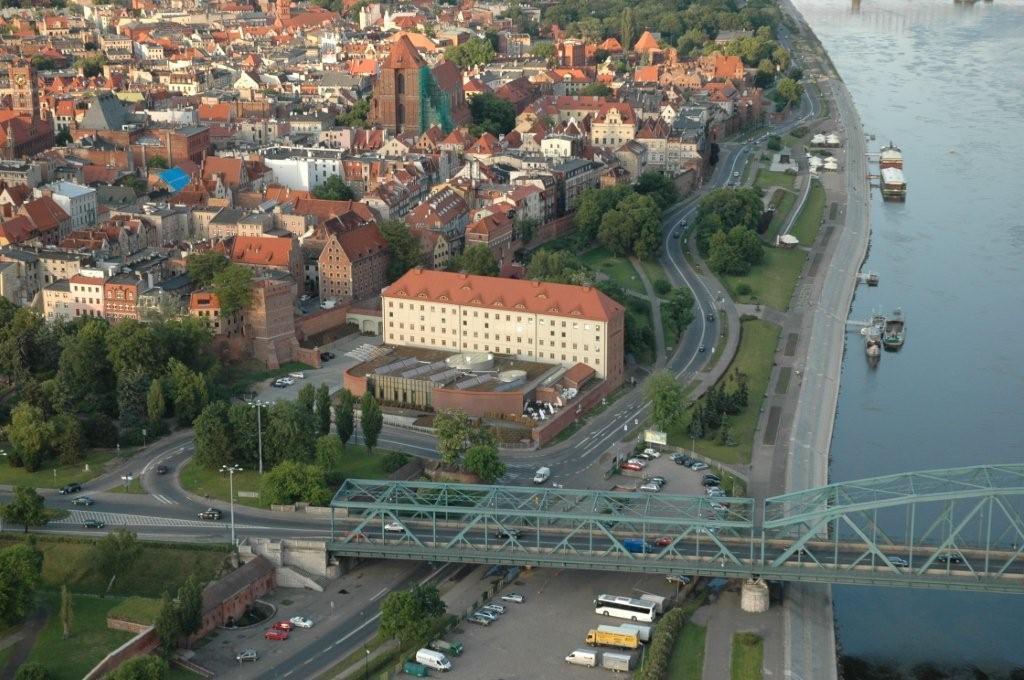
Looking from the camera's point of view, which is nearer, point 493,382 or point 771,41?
point 493,382

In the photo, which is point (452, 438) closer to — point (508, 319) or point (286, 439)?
point (286, 439)

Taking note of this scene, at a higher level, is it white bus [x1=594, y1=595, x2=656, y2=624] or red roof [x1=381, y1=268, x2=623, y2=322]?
red roof [x1=381, y1=268, x2=623, y2=322]

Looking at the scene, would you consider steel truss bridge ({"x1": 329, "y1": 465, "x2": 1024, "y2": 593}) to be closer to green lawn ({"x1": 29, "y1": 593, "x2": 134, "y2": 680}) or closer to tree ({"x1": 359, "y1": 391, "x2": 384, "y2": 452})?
tree ({"x1": 359, "y1": 391, "x2": 384, "y2": 452})

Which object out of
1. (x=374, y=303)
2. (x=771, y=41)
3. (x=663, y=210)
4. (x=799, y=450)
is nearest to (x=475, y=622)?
(x=799, y=450)

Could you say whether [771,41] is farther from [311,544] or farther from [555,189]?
[311,544]

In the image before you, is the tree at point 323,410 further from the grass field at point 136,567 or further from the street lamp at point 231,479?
the grass field at point 136,567

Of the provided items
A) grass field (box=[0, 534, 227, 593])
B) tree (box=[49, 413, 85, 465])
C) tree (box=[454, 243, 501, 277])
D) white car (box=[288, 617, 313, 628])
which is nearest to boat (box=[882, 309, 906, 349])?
tree (box=[454, 243, 501, 277])
